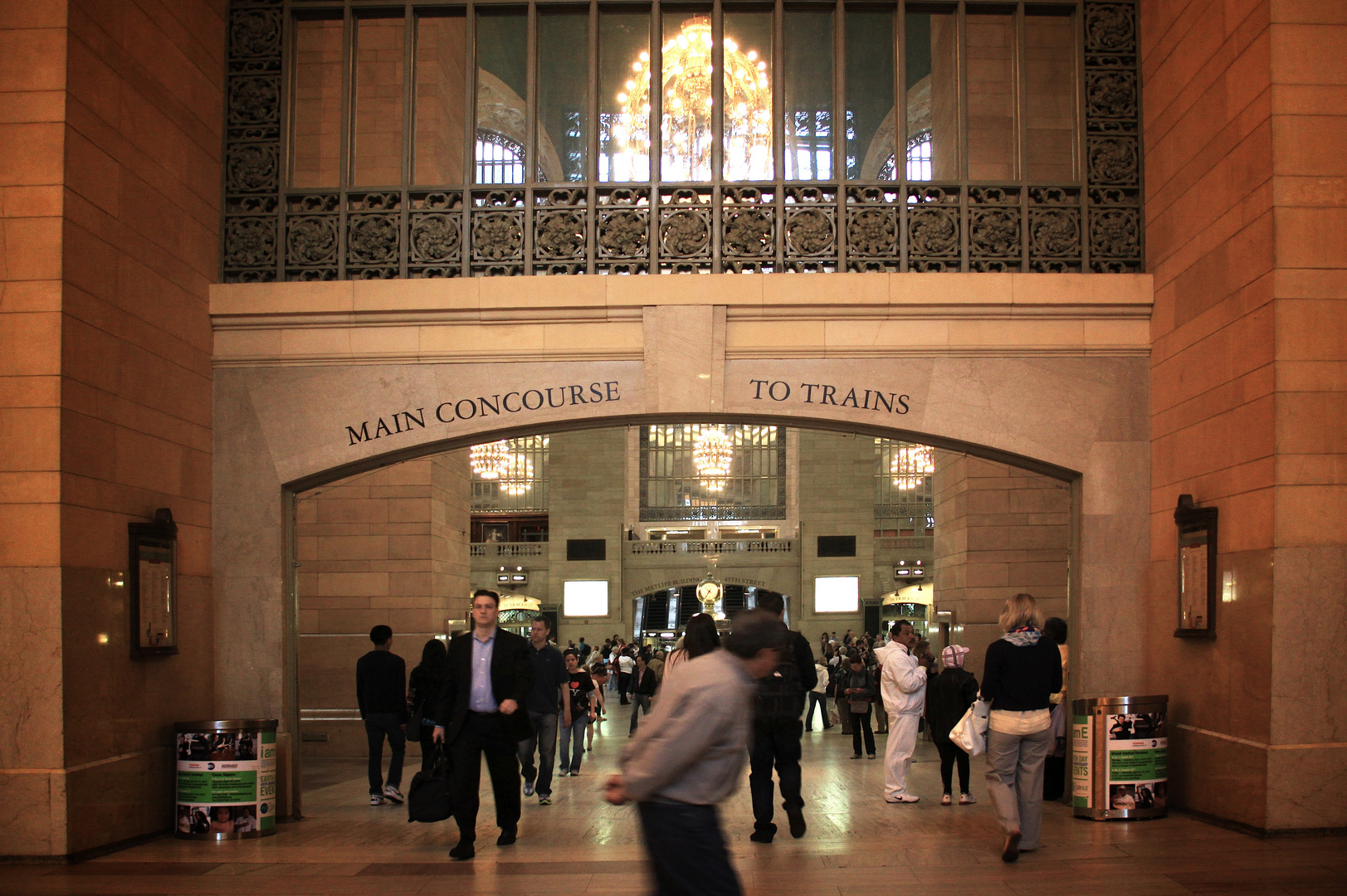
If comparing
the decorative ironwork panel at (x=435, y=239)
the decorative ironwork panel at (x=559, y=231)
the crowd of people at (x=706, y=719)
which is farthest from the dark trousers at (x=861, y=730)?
the decorative ironwork panel at (x=435, y=239)

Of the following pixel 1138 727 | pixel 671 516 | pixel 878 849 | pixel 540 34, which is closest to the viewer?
pixel 878 849

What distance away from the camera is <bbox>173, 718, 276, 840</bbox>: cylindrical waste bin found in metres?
8.02

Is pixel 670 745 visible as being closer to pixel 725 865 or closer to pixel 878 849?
pixel 725 865

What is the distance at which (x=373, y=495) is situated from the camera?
1345 centimetres

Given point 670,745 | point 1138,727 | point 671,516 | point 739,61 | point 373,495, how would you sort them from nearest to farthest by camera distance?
point 670,745, point 1138,727, point 739,61, point 373,495, point 671,516

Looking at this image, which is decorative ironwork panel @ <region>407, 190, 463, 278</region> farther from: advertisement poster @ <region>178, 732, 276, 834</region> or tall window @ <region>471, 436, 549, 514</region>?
tall window @ <region>471, 436, 549, 514</region>

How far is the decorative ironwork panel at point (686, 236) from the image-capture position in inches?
371

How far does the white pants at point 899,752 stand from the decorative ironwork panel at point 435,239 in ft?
16.7

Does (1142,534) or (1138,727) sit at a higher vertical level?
(1142,534)

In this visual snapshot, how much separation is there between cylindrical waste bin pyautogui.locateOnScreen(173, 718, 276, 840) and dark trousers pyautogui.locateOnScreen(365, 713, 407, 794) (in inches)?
68.7

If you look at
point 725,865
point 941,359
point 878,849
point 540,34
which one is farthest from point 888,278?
point 725,865

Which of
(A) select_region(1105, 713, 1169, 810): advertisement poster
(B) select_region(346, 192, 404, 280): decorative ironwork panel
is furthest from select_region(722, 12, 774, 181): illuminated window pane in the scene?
(A) select_region(1105, 713, 1169, 810): advertisement poster

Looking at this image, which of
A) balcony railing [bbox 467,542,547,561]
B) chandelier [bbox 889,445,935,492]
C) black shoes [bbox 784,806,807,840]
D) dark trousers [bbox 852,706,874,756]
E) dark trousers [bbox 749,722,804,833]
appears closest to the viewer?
dark trousers [bbox 749,722,804,833]

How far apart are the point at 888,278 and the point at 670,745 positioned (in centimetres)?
616
